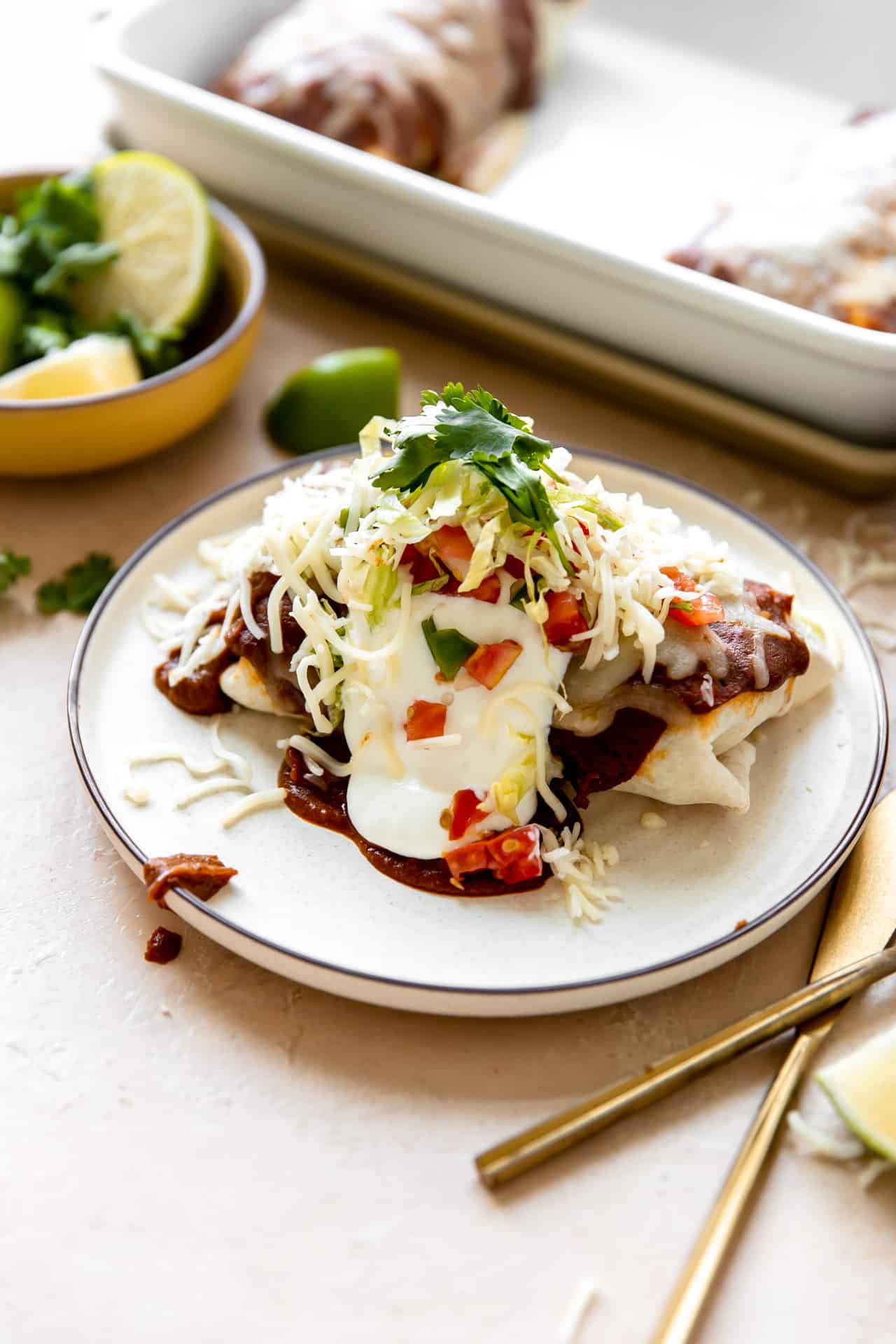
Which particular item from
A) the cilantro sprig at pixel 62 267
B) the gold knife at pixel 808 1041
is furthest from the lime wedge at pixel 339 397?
the gold knife at pixel 808 1041

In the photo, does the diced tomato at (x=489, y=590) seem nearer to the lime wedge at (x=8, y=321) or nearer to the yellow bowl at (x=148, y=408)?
the yellow bowl at (x=148, y=408)

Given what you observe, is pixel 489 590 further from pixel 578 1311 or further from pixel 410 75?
pixel 410 75

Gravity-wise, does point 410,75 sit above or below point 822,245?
below

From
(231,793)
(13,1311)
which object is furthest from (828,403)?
(13,1311)

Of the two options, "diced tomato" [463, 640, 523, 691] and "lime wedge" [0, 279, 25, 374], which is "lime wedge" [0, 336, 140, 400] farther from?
"diced tomato" [463, 640, 523, 691]

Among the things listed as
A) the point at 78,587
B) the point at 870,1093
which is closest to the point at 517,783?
the point at 870,1093

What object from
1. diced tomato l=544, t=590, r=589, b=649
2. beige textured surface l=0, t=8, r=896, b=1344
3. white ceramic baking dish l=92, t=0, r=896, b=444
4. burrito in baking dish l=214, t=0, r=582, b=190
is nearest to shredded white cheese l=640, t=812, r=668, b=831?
beige textured surface l=0, t=8, r=896, b=1344
